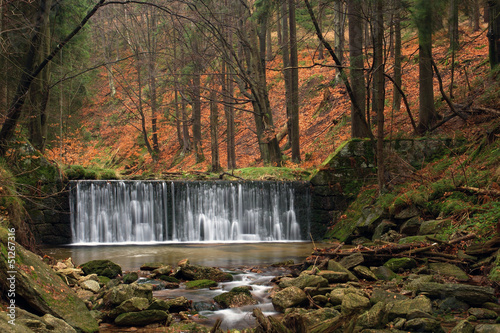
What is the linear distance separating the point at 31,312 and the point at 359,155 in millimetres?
10324

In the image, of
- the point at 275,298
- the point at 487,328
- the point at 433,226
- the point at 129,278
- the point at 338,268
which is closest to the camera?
the point at 487,328

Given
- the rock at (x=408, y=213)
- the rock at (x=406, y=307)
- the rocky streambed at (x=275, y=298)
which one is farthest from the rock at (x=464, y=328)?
the rock at (x=408, y=213)

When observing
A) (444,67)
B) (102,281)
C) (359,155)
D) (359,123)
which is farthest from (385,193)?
(444,67)

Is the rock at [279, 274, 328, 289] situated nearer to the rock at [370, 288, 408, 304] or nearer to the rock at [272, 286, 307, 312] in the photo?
the rock at [272, 286, 307, 312]

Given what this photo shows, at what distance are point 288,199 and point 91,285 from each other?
825 centimetres

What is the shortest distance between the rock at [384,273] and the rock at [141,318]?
130 inches

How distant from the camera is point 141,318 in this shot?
5.27m

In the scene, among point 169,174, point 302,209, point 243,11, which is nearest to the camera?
point 302,209

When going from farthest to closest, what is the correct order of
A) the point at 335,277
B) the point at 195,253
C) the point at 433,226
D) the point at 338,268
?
1. the point at 195,253
2. the point at 433,226
3. the point at 338,268
4. the point at 335,277

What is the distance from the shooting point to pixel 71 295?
5117 millimetres

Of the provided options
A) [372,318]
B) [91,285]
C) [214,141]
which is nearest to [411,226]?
[372,318]

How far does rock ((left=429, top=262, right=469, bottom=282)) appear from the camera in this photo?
6055mm

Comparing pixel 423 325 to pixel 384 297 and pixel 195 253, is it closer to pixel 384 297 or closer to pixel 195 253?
pixel 384 297

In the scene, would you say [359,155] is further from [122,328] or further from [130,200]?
[122,328]
